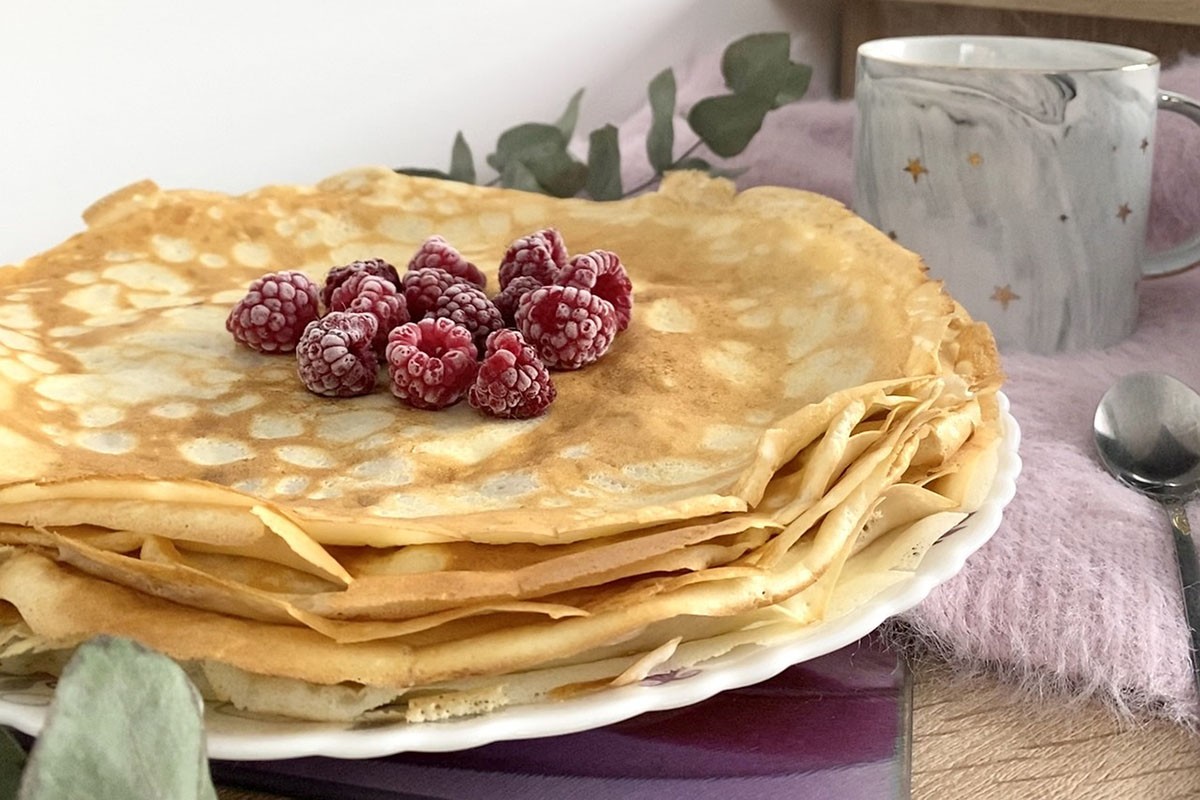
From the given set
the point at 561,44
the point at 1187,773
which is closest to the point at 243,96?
the point at 561,44

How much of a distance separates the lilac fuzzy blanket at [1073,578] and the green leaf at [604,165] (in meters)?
0.48

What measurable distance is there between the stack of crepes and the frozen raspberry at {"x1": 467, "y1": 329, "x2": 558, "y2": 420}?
1 centimetres

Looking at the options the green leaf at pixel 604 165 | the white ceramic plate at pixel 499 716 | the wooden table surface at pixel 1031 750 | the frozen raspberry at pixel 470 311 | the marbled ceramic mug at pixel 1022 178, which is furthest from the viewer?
the green leaf at pixel 604 165

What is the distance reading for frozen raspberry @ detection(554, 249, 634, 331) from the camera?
881 millimetres

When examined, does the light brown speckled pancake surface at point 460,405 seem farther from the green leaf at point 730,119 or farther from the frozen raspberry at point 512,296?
the green leaf at point 730,119

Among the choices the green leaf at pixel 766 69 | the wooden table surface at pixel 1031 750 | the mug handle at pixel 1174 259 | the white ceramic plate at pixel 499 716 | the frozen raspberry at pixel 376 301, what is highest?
the green leaf at pixel 766 69

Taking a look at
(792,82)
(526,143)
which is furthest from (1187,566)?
(526,143)

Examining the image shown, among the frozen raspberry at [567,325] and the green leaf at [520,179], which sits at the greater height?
the frozen raspberry at [567,325]

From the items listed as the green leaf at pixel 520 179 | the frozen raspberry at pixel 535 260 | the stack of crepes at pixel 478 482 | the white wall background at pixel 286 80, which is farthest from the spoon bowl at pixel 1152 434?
the white wall background at pixel 286 80

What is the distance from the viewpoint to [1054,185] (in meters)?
1.11

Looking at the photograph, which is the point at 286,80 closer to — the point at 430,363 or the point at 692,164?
the point at 692,164

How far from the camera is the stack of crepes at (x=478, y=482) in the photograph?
55 centimetres

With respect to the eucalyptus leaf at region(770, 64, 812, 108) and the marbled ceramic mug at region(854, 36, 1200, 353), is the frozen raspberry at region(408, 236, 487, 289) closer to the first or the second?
the marbled ceramic mug at region(854, 36, 1200, 353)

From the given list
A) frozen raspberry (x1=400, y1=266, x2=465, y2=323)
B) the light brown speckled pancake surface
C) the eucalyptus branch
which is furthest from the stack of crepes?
the eucalyptus branch
